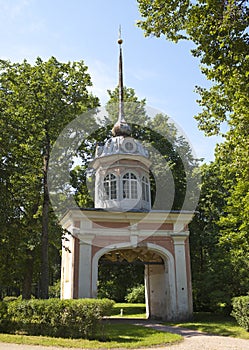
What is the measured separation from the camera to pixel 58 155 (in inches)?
797

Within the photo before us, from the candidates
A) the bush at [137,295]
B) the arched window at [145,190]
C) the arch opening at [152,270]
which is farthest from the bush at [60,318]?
the bush at [137,295]

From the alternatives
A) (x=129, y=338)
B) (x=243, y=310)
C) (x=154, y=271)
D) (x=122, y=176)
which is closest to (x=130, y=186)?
(x=122, y=176)

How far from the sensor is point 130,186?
19891 mm

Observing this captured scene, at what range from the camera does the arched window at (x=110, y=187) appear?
19.8 metres

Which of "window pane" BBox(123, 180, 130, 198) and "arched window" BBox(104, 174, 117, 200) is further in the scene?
"arched window" BBox(104, 174, 117, 200)

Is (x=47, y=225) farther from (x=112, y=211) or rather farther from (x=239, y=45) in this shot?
(x=239, y=45)

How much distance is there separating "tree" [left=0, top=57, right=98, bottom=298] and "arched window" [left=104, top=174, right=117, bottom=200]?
11.4 ft

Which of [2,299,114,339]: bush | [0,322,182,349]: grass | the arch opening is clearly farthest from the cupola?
[2,299,114,339]: bush

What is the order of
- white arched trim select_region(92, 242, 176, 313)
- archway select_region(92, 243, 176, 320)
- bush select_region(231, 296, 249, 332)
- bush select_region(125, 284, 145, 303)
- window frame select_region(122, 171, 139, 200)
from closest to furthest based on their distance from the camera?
bush select_region(231, 296, 249, 332) → white arched trim select_region(92, 242, 176, 313) → archway select_region(92, 243, 176, 320) → window frame select_region(122, 171, 139, 200) → bush select_region(125, 284, 145, 303)

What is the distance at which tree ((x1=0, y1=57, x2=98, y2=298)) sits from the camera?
1539 cm

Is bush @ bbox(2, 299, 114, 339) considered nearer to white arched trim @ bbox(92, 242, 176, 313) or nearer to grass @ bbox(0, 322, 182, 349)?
grass @ bbox(0, 322, 182, 349)

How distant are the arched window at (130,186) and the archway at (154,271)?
3.00m

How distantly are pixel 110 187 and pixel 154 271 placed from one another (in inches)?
230

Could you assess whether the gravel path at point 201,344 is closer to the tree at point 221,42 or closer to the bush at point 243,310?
the bush at point 243,310
